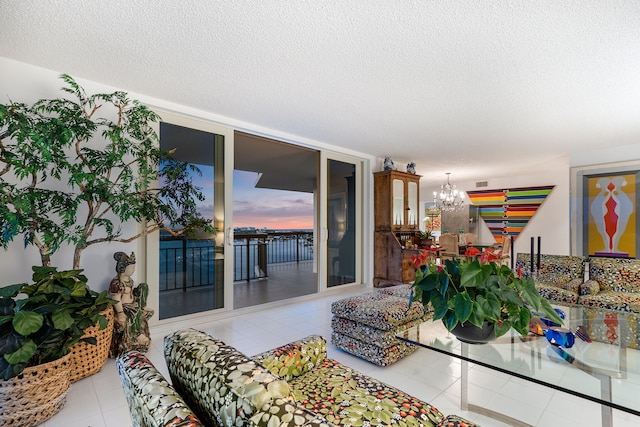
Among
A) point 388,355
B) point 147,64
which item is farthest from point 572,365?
point 147,64

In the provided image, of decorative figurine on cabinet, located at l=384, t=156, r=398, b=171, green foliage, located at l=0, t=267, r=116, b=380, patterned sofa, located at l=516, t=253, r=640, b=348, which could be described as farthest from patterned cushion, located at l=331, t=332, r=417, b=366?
decorative figurine on cabinet, located at l=384, t=156, r=398, b=171

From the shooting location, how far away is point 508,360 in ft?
5.45

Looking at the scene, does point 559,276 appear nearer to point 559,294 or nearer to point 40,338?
point 559,294

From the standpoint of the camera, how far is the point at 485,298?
158 cm

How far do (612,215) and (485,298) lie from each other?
4.99 m

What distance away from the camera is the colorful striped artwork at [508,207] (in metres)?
7.27

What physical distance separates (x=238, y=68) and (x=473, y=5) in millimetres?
1714

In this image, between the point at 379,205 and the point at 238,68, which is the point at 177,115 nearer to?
the point at 238,68

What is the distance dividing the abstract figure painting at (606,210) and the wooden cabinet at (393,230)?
2.71 m

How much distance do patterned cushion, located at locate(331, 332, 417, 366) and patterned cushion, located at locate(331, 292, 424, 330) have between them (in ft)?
0.58

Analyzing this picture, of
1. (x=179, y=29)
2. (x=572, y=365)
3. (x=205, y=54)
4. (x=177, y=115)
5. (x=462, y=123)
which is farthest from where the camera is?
(x=462, y=123)

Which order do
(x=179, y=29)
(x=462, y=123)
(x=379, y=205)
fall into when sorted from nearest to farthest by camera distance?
(x=179, y=29)
(x=462, y=123)
(x=379, y=205)

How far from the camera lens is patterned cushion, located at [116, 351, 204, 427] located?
0.77 metres

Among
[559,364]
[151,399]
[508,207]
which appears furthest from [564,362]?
[508,207]
